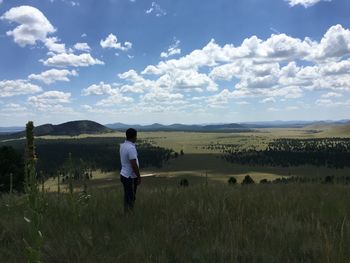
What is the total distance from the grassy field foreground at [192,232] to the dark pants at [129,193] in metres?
0.18

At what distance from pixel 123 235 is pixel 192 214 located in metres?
1.43

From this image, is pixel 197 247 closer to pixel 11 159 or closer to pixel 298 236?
pixel 298 236

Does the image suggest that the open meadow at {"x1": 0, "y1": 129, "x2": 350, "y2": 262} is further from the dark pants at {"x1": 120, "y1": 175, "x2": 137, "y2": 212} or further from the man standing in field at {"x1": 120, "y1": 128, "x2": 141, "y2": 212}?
the man standing in field at {"x1": 120, "y1": 128, "x2": 141, "y2": 212}

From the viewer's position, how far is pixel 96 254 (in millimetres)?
5023

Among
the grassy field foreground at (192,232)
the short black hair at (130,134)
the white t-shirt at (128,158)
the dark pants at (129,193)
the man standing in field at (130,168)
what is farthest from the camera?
the short black hair at (130,134)

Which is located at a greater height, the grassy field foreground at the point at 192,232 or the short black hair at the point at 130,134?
the short black hair at the point at 130,134

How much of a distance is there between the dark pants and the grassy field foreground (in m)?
0.18

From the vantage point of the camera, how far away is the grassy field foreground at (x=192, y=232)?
4766 mm

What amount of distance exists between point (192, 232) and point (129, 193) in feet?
10.4

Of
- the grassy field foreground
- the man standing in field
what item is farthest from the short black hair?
the grassy field foreground

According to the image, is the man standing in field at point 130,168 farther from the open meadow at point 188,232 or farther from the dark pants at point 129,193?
the open meadow at point 188,232

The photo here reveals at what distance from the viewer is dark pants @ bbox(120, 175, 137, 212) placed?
8295mm

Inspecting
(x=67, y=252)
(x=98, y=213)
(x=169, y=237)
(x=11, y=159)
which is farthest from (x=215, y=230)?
(x=11, y=159)

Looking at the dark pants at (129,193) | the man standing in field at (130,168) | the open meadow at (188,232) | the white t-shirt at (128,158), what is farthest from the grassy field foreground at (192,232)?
the white t-shirt at (128,158)
